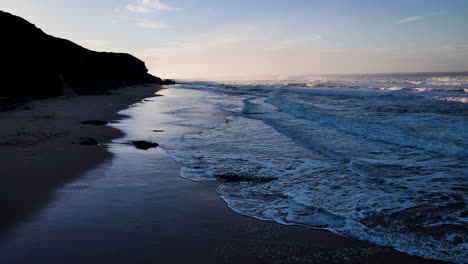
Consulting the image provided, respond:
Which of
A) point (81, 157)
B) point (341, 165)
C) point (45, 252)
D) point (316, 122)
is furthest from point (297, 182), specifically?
point (316, 122)

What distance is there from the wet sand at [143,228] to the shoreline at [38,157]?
0.16 ft

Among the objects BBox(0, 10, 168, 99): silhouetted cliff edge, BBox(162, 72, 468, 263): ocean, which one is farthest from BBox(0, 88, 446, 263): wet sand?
BBox(0, 10, 168, 99): silhouetted cliff edge

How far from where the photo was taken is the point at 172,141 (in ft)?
32.2

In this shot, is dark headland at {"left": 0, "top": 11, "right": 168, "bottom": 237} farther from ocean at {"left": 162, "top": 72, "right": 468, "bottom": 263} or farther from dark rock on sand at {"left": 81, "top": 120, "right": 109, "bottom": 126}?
ocean at {"left": 162, "top": 72, "right": 468, "bottom": 263}

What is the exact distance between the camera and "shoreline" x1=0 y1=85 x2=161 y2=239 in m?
4.58

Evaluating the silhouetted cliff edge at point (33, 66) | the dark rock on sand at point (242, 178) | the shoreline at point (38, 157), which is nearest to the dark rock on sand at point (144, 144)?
the shoreline at point (38, 157)

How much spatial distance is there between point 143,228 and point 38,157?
14.4 feet

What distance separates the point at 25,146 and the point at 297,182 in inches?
258

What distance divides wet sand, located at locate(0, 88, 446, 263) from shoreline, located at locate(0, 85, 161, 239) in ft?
0.16

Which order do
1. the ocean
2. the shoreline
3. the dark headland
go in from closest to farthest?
the ocean
the shoreline
the dark headland

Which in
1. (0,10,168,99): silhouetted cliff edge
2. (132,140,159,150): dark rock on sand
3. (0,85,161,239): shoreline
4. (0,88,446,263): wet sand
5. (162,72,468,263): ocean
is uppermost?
(0,10,168,99): silhouetted cliff edge

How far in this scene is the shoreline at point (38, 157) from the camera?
4578 millimetres

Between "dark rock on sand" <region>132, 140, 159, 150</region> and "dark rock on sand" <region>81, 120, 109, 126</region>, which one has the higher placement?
"dark rock on sand" <region>81, 120, 109, 126</region>

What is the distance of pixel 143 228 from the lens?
3928 mm
